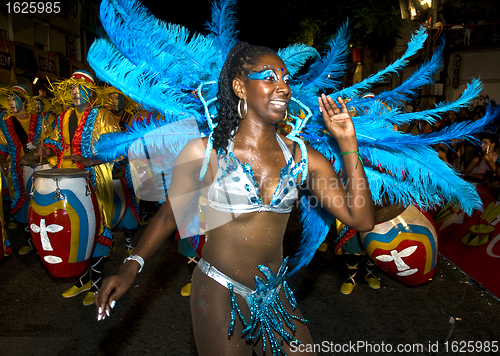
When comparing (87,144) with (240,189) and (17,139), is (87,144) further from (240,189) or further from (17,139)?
(240,189)

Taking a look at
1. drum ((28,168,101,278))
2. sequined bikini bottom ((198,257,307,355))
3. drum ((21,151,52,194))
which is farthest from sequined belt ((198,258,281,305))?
drum ((21,151,52,194))

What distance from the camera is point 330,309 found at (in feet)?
13.0

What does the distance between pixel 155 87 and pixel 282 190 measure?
0.86m

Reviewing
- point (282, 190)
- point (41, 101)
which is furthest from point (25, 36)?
point (282, 190)

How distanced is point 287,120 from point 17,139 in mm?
5222

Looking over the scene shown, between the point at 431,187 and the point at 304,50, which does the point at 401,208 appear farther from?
the point at 304,50

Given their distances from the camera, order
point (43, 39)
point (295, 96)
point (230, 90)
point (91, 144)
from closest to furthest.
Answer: point (230, 90), point (295, 96), point (91, 144), point (43, 39)

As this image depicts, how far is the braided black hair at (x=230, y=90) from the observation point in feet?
5.95

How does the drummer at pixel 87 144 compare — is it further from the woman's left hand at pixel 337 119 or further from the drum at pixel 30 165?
the woman's left hand at pixel 337 119

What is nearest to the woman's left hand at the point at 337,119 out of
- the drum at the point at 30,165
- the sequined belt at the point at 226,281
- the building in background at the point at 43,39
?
the sequined belt at the point at 226,281

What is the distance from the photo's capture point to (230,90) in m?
1.87

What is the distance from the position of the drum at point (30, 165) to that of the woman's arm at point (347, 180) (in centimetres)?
424

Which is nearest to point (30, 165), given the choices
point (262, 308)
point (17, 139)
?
point (17, 139)

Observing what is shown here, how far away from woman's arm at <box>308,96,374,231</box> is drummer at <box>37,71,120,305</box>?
2857 millimetres
